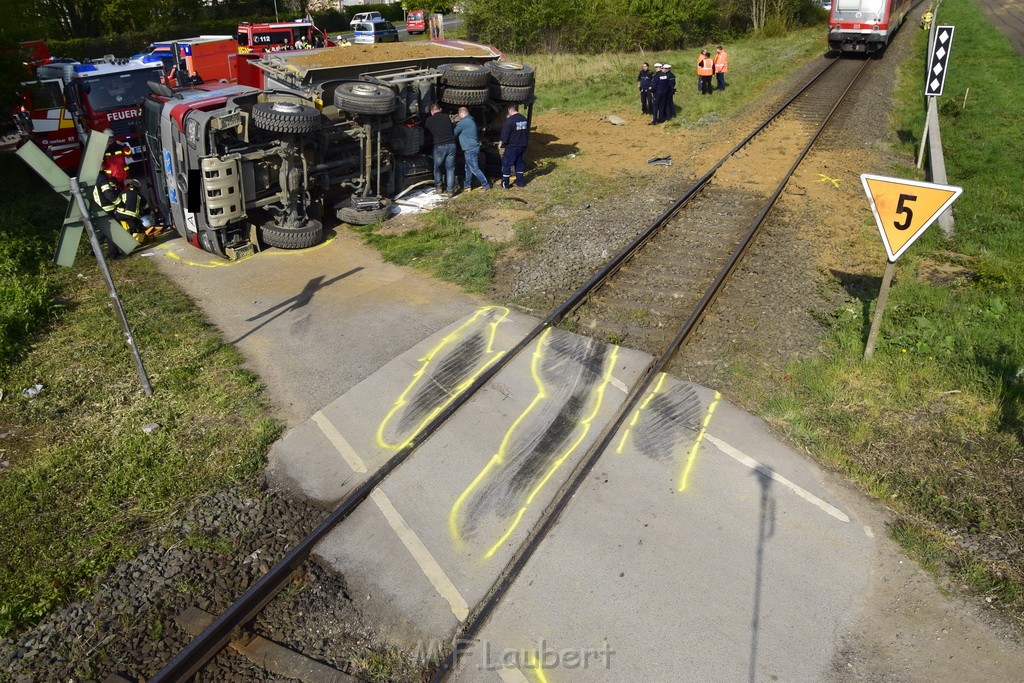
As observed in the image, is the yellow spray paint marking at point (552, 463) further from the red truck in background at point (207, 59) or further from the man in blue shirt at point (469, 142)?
the red truck in background at point (207, 59)

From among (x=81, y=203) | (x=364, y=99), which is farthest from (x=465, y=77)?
(x=81, y=203)

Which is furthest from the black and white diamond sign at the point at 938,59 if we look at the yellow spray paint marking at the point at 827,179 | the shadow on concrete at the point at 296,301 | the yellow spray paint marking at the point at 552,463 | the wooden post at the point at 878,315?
the shadow on concrete at the point at 296,301

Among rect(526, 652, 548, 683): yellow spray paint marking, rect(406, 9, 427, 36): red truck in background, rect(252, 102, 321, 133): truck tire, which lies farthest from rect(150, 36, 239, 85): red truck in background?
rect(406, 9, 427, 36): red truck in background

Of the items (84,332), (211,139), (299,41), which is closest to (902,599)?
(84,332)

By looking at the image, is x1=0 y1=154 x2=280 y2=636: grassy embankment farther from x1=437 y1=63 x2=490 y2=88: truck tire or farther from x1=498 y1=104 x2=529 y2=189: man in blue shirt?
x1=498 y1=104 x2=529 y2=189: man in blue shirt

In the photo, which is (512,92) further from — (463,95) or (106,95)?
(106,95)

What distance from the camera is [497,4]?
3209 cm

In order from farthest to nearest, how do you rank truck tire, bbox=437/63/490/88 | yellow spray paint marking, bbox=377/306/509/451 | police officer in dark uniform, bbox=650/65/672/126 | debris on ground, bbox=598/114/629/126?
debris on ground, bbox=598/114/629/126 < police officer in dark uniform, bbox=650/65/672/126 < truck tire, bbox=437/63/490/88 < yellow spray paint marking, bbox=377/306/509/451

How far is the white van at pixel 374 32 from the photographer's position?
125 ft

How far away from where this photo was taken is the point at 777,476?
5.59m

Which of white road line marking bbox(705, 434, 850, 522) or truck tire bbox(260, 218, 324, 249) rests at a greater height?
truck tire bbox(260, 218, 324, 249)

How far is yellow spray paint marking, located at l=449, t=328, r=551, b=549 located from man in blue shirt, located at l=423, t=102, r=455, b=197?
5.63m

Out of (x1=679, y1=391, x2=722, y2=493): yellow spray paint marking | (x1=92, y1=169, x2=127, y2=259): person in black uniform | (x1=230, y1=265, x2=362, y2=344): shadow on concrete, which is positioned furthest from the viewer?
(x1=92, y1=169, x2=127, y2=259): person in black uniform

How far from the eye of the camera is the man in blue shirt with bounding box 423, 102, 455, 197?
39.1ft
